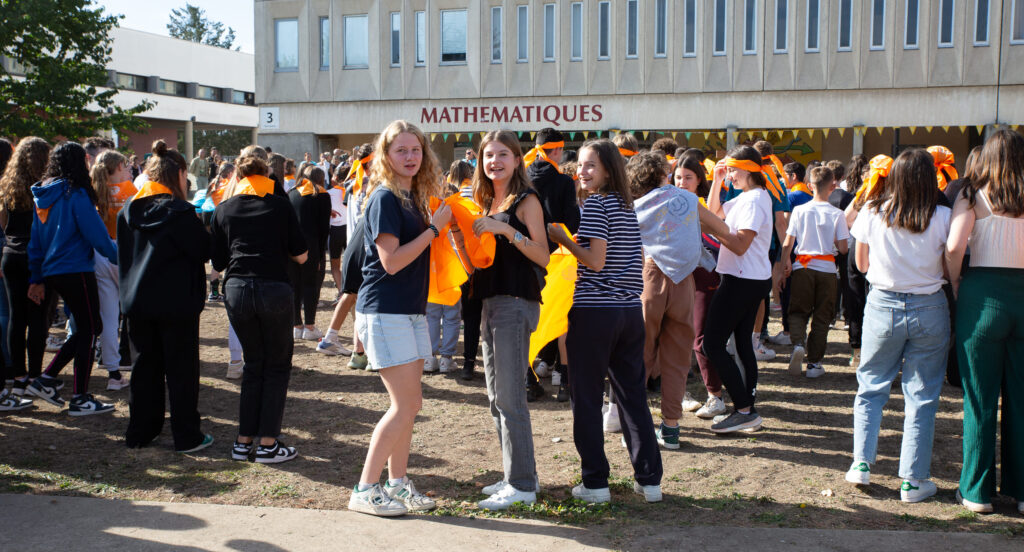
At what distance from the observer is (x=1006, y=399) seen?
187 inches

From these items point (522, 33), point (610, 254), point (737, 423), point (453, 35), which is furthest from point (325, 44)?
point (610, 254)

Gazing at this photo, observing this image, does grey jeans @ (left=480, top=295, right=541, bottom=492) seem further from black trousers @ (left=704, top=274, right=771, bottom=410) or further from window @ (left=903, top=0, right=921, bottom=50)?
window @ (left=903, top=0, right=921, bottom=50)

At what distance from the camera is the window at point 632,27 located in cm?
2944

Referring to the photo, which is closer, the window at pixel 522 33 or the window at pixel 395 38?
the window at pixel 522 33

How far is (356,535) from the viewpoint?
4.40 metres

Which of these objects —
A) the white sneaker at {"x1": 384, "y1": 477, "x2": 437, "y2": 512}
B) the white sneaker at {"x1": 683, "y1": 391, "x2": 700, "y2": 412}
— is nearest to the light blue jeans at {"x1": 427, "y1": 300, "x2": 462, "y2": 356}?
the white sneaker at {"x1": 683, "y1": 391, "x2": 700, "y2": 412}

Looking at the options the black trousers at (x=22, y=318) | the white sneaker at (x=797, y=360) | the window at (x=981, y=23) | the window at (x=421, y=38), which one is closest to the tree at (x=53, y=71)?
the window at (x=421, y=38)

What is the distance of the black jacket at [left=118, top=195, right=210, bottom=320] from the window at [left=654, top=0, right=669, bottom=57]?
25681 mm

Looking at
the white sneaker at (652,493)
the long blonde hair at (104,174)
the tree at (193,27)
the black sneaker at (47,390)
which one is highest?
the tree at (193,27)

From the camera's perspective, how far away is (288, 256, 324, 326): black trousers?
9438 millimetres

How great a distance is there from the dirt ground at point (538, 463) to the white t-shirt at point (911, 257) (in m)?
1.23

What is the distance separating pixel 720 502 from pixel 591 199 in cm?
186

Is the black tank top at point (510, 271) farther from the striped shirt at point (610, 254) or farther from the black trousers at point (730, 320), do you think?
the black trousers at point (730, 320)

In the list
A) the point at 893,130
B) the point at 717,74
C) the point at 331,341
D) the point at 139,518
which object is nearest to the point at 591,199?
the point at 139,518
